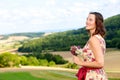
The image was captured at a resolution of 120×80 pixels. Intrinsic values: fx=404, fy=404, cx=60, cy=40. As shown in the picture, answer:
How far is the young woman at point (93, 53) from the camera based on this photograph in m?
6.57

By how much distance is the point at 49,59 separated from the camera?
104062 millimetres

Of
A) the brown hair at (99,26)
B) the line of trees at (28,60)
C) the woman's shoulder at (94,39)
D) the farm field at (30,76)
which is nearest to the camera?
the woman's shoulder at (94,39)

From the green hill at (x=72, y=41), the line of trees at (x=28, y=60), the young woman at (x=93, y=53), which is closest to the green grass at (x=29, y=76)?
the young woman at (x=93, y=53)

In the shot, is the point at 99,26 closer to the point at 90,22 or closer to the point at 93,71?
the point at 90,22

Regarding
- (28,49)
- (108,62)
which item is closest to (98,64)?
(108,62)

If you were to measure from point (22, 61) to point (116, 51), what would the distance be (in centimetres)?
2697

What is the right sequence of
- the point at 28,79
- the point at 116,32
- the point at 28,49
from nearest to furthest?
1. the point at 28,79
2. the point at 116,32
3. the point at 28,49

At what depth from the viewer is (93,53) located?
21.9 ft

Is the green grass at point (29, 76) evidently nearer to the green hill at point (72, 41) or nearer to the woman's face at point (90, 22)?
the woman's face at point (90, 22)

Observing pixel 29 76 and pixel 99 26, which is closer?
pixel 99 26

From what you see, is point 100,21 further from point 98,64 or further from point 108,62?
point 108,62

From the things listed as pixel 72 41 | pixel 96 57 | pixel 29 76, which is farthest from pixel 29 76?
pixel 72 41

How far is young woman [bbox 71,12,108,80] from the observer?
6566 millimetres

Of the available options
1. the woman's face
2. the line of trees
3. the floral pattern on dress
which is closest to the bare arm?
the floral pattern on dress
